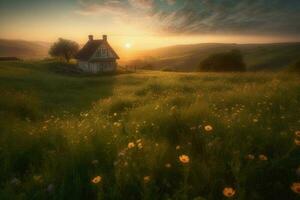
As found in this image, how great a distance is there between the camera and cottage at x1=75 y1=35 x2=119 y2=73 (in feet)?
177

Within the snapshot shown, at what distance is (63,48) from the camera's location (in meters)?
73.6

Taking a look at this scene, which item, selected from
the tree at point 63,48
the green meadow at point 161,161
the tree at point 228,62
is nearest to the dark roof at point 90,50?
the tree at point 63,48

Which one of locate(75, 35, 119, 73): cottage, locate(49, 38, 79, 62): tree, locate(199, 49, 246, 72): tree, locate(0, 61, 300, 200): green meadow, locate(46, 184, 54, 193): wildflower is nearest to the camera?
locate(0, 61, 300, 200): green meadow

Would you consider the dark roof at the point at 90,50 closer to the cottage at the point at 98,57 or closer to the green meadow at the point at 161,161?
the cottage at the point at 98,57

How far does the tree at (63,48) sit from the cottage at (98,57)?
17897 millimetres

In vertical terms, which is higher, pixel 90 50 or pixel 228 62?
pixel 90 50

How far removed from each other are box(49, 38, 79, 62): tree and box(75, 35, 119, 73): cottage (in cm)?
1790

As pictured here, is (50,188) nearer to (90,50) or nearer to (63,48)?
(90,50)

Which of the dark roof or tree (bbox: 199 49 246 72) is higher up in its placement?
the dark roof

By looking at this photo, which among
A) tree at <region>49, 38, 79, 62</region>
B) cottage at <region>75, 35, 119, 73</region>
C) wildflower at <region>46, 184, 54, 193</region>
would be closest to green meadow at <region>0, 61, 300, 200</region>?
wildflower at <region>46, 184, 54, 193</region>

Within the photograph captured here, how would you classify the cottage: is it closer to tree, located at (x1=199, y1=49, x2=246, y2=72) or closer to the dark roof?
the dark roof

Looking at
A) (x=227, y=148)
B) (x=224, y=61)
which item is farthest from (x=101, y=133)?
(x=224, y=61)

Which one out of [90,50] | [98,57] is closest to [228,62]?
[98,57]

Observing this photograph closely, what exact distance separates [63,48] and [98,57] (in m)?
23.8
